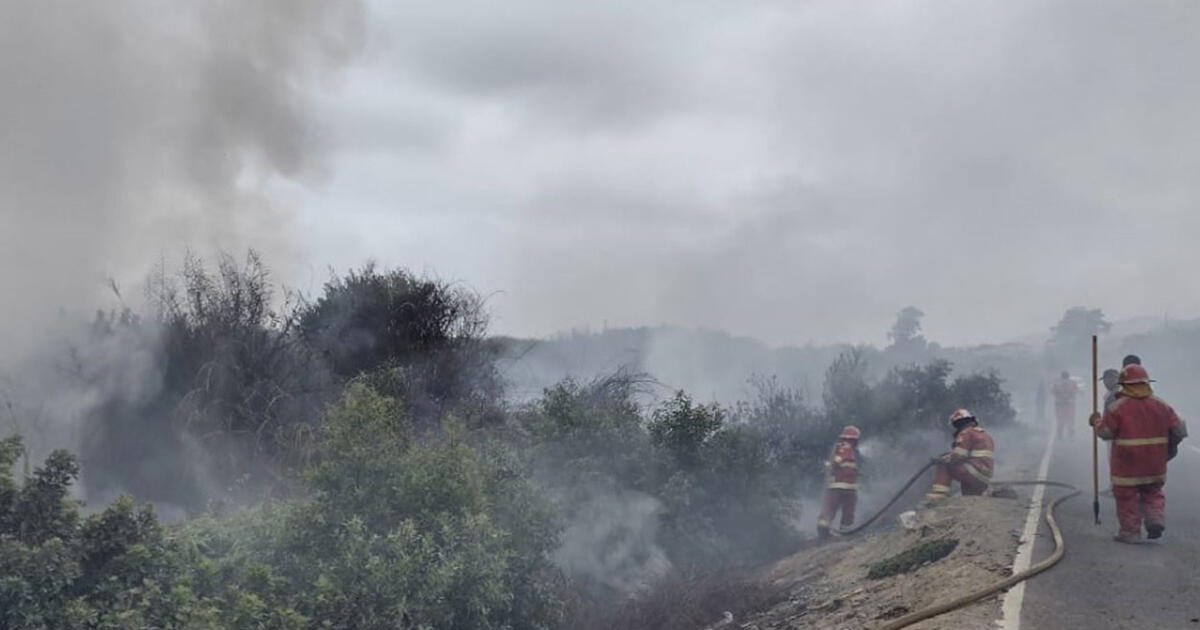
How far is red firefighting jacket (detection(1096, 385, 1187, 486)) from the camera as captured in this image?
32.3ft

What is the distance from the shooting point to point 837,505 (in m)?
16.3

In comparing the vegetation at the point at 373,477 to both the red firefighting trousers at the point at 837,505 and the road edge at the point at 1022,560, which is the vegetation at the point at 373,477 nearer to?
the red firefighting trousers at the point at 837,505

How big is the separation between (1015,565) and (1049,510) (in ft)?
9.64

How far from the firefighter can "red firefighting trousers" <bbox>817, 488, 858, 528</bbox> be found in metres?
6.04

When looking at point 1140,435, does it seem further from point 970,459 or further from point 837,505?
point 837,505

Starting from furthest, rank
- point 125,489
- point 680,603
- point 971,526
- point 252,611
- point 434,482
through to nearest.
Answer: point 125,489 < point 680,603 < point 971,526 < point 434,482 < point 252,611

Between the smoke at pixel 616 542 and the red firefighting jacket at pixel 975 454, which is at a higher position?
the red firefighting jacket at pixel 975 454

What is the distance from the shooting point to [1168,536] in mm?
10633

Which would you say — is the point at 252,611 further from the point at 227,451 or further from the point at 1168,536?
the point at 1168,536

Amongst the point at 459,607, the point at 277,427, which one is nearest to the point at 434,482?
the point at 459,607

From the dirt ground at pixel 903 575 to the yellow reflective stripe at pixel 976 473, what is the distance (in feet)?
1.61

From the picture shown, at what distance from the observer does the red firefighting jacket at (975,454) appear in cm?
1427

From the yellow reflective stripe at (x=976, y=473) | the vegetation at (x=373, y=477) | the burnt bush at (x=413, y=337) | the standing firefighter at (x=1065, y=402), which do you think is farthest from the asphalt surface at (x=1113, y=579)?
the standing firefighter at (x=1065, y=402)

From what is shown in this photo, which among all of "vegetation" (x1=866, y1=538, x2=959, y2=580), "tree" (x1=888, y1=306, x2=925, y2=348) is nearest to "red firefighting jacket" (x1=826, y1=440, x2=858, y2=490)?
"vegetation" (x1=866, y1=538, x2=959, y2=580)
